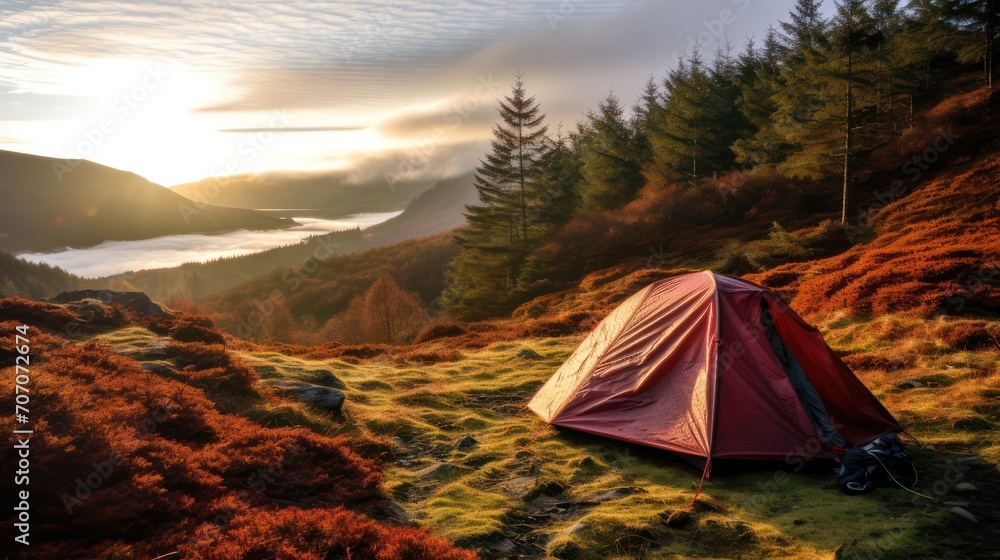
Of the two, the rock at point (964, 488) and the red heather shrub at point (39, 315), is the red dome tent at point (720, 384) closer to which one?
the rock at point (964, 488)

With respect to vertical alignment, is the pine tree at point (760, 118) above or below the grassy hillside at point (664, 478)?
above

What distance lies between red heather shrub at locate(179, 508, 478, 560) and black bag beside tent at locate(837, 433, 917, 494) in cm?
523

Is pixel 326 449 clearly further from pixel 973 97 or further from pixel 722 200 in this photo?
pixel 973 97

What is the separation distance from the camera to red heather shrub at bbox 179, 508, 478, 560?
4.97m

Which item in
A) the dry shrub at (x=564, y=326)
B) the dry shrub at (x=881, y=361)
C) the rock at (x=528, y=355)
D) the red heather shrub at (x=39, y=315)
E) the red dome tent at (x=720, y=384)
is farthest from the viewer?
the dry shrub at (x=564, y=326)

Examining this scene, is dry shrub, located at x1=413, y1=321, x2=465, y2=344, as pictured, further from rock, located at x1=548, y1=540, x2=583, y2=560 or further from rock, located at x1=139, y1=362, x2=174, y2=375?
rock, located at x1=548, y1=540, x2=583, y2=560

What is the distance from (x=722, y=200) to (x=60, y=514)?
40.9 meters

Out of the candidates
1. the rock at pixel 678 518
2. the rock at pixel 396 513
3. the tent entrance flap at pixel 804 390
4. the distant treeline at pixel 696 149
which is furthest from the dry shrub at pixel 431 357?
the distant treeline at pixel 696 149

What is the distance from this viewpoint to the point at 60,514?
207 inches

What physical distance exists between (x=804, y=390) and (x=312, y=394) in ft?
30.0

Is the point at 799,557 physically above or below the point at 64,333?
below

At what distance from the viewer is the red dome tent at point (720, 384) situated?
8016 mm

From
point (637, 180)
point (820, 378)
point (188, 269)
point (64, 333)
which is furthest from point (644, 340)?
point (188, 269)

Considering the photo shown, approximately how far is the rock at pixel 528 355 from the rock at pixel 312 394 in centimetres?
689
